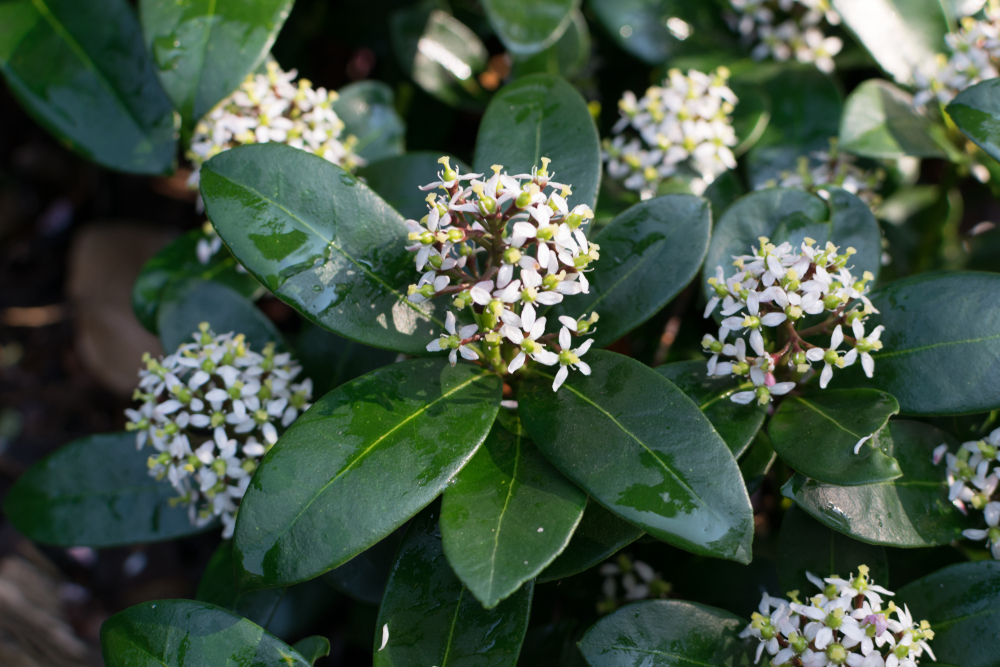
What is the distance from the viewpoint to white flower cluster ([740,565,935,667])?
1518 mm

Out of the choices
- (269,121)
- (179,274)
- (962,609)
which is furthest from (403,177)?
(962,609)

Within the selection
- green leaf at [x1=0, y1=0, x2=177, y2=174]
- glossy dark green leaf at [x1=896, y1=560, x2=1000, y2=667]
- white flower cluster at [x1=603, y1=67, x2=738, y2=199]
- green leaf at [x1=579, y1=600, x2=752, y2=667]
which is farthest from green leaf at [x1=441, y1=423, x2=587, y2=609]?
green leaf at [x1=0, y1=0, x2=177, y2=174]

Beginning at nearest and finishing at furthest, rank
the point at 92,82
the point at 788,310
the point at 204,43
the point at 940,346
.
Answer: the point at 788,310 → the point at 940,346 → the point at 204,43 → the point at 92,82

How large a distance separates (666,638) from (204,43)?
6.73 ft

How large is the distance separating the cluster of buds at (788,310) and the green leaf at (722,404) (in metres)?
0.04

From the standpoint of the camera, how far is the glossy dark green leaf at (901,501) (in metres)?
1.61

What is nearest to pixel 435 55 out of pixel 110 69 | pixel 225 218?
pixel 110 69

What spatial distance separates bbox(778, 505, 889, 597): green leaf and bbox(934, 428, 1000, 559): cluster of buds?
0.76 feet

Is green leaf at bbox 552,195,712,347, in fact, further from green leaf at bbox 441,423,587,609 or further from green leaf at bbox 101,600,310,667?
green leaf at bbox 101,600,310,667

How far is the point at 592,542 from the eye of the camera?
1.63 meters

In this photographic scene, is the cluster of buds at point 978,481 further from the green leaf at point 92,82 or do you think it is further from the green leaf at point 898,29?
the green leaf at point 92,82

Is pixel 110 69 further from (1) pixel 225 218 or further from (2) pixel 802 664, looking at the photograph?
(2) pixel 802 664

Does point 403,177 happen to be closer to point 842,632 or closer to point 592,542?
point 592,542

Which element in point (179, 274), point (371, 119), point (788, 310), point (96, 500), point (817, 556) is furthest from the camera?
point (371, 119)
